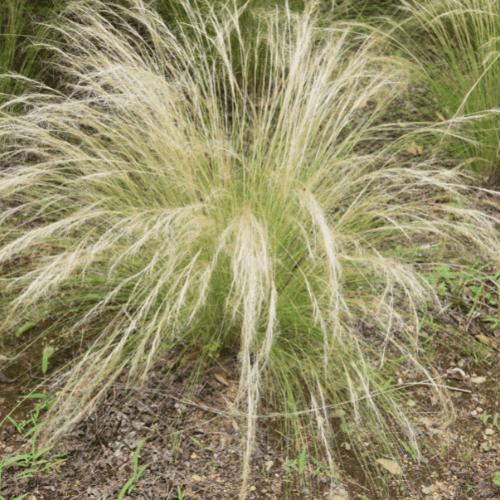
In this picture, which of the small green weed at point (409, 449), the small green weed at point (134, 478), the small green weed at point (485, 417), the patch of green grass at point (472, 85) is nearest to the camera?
the small green weed at point (134, 478)

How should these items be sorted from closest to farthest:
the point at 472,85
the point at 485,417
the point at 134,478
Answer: the point at 134,478 → the point at 485,417 → the point at 472,85

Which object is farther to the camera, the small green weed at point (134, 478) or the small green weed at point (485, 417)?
the small green weed at point (485, 417)

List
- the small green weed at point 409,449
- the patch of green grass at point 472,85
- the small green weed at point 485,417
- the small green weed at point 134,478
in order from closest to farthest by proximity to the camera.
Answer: the small green weed at point 134,478 → the small green weed at point 409,449 → the small green weed at point 485,417 → the patch of green grass at point 472,85

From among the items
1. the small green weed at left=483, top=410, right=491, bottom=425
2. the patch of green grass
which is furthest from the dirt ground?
the patch of green grass

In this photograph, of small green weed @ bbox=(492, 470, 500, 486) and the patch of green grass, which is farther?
the patch of green grass

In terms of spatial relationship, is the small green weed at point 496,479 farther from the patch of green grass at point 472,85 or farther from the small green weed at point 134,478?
the patch of green grass at point 472,85

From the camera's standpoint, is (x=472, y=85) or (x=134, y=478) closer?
(x=134, y=478)

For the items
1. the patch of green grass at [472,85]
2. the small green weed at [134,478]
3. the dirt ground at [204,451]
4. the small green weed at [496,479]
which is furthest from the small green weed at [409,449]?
the patch of green grass at [472,85]

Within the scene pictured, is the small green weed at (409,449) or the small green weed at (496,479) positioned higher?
the small green weed at (409,449)

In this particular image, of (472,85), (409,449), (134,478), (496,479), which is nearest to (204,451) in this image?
(134,478)

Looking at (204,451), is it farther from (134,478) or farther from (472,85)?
(472,85)

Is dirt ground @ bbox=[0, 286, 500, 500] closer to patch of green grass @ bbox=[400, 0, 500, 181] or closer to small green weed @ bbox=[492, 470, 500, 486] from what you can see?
small green weed @ bbox=[492, 470, 500, 486]

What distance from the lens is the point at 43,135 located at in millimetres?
1823

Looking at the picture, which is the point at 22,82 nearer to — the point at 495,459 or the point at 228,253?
the point at 228,253
